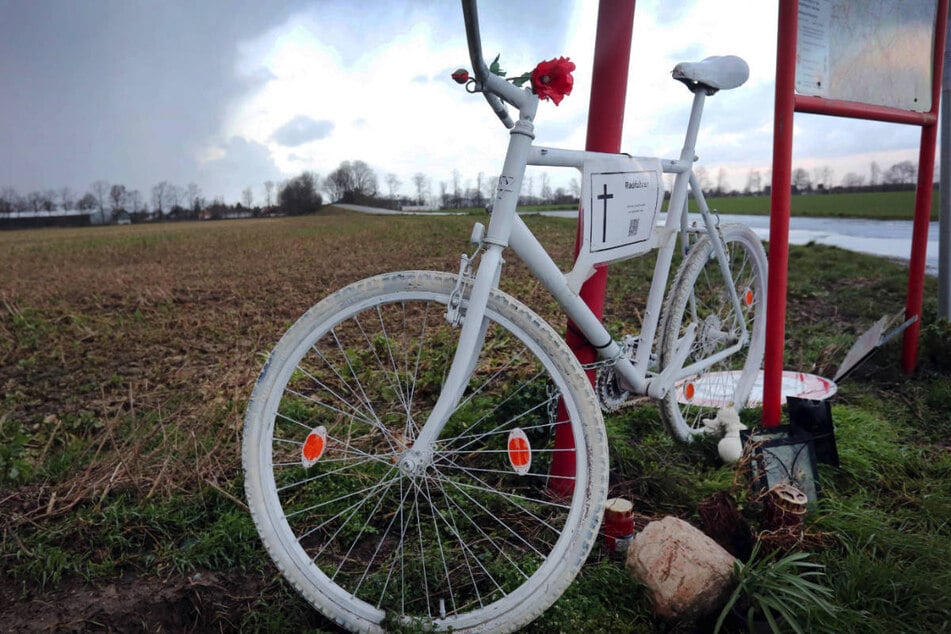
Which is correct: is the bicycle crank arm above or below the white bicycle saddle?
below

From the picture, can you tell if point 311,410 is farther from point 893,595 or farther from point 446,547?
point 893,595

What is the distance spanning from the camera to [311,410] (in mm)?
2961

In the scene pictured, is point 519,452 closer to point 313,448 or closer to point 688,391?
point 313,448

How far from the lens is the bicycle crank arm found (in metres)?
2.33

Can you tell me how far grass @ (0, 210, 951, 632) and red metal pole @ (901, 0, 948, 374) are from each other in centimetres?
13

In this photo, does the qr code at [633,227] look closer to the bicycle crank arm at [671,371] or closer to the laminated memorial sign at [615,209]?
the laminated memorial sign at [615,209]

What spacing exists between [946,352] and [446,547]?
3.22 metres

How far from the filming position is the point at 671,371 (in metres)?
2.41

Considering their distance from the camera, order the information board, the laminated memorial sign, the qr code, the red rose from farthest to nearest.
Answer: the information board
the qr code
the laminated memorial sign
the red rose

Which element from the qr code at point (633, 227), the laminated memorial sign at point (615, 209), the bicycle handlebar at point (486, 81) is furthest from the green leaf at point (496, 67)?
the qr code at point (633, 227)

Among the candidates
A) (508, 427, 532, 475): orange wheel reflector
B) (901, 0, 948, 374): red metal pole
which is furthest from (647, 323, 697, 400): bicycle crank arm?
(901, 0, 948, 374): red metal pole

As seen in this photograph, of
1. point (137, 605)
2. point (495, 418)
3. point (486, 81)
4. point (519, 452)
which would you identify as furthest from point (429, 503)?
point (486, 81)

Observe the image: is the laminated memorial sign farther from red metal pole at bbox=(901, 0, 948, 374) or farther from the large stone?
red metal pole at bbox=(901, 0, 948, 374)

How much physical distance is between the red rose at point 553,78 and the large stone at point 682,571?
1.18 m
